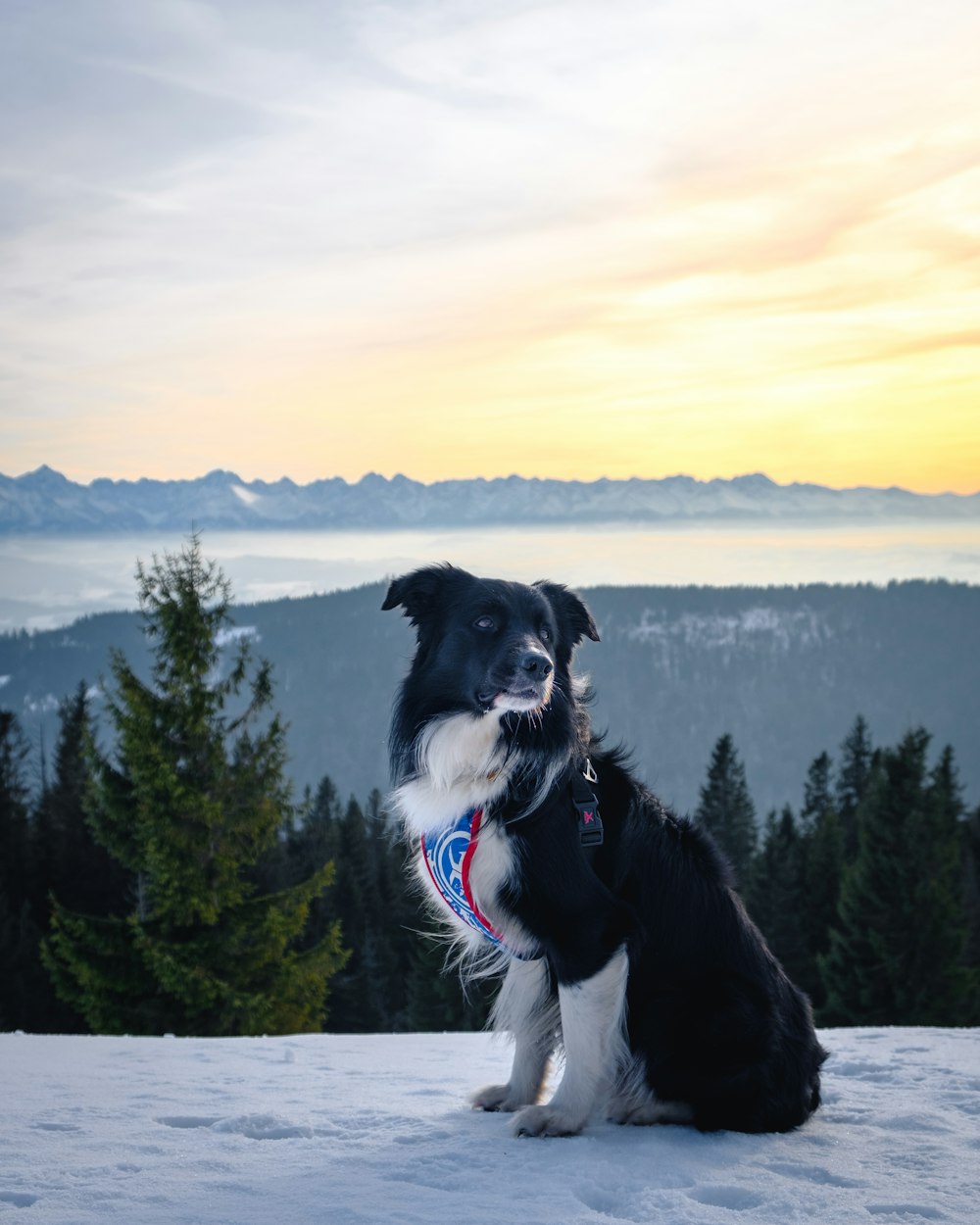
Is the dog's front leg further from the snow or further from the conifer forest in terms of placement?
the conifer forest

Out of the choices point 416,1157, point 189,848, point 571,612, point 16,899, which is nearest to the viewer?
point 416,1157

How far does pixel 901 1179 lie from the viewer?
3992mm

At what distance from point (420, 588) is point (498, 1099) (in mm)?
2524

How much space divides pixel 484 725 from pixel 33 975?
3977 centimetres

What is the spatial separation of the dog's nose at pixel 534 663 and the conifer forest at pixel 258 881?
4.04 feet

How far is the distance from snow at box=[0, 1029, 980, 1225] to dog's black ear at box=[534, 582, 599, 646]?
91.0 inches

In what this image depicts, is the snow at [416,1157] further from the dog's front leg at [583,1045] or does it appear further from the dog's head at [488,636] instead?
the dog's head at [488,636]

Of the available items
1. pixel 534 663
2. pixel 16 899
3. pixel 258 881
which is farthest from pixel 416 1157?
pixel 16 899

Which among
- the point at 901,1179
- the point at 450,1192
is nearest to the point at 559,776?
the point at 450,1192

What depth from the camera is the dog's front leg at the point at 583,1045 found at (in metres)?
4.43

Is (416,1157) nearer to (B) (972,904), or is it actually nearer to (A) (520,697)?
(A) (520,697)

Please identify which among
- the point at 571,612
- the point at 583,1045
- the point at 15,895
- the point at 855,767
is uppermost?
the point at 571,612

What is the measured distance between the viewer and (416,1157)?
4.17 m

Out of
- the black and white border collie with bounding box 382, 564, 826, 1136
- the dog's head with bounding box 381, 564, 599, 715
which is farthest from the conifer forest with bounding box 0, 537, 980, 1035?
the dog's head with bounding box 381, 564, 599, 715
